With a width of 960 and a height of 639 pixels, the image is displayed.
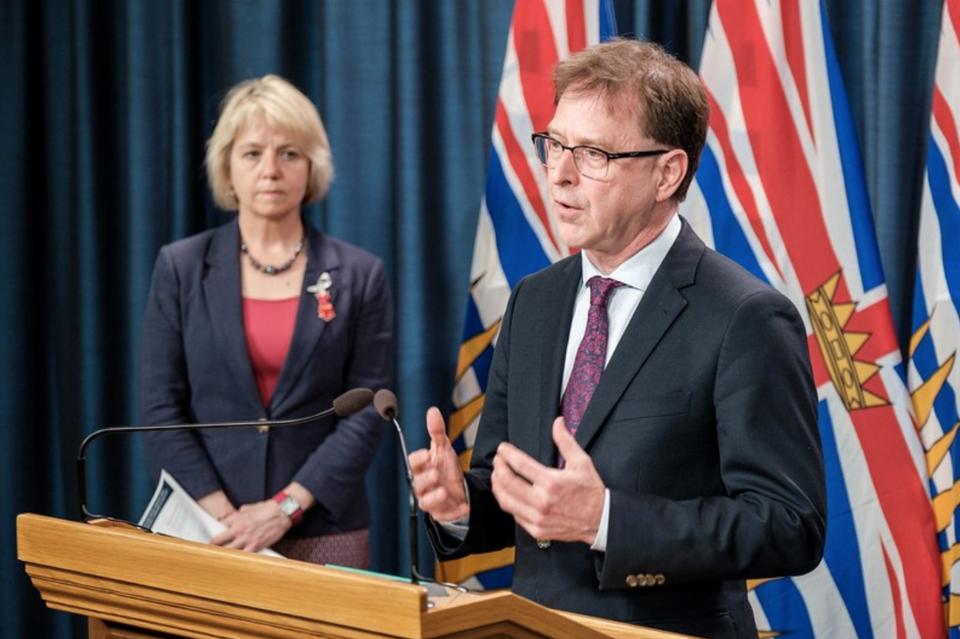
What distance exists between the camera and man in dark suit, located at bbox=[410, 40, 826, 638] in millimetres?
1751

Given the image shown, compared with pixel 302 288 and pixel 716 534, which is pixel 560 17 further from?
pixel 716 534

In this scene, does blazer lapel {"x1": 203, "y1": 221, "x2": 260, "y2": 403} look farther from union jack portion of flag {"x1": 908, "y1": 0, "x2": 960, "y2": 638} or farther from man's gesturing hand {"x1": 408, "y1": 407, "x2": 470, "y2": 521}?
union jack portion of flag {"x1": 908, "y1": 0, "x2": 960, "y2": 638}

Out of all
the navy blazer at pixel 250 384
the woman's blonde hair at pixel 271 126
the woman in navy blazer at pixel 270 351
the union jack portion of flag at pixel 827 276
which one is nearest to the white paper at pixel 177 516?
the woman in navy blazer at pixel 270 351

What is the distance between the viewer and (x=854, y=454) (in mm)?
3381

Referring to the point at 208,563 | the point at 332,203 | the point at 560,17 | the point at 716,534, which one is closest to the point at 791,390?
the point at 716,534

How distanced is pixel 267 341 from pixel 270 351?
0.03 meters

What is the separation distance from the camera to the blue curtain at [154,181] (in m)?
4.18

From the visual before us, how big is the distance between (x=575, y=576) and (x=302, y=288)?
1618 millimetres

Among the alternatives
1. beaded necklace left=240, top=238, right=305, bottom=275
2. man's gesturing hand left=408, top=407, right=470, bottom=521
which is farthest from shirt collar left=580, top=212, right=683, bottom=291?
beaded necklace left=240, top=238, right=305, bottom=275

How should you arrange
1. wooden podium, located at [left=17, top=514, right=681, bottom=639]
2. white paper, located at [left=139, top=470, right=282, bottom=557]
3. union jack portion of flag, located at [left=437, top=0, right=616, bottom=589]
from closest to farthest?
1. wooden podium, located at [left=17, top=514, right=681, bottom=639]
2. white paper, located at [left=139, top=470, right=282, bottom=557]
3. union jack portion of flag, located at [left=437, top=0, right=616, bottom=589]

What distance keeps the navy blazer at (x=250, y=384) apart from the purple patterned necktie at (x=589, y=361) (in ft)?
4.49

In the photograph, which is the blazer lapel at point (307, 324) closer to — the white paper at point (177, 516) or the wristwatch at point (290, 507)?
the wristwatch at point (290, 507)

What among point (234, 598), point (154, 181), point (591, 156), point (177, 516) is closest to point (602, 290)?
point (591, 156)

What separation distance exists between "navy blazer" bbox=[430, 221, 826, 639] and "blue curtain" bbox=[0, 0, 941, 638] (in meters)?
2.17
